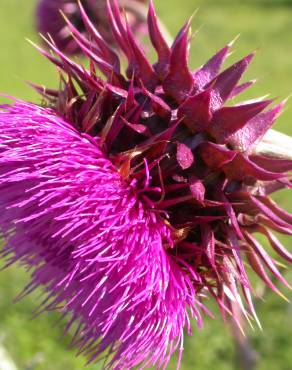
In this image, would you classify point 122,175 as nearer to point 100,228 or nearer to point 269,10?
point 100,228

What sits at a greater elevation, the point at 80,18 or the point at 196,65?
the point at 80,18

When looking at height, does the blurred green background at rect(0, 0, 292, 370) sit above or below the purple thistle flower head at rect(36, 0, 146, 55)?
below

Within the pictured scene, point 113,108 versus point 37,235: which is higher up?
point 113,108

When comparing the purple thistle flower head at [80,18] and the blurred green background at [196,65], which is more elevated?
the purple thistle flower head at [80,18]

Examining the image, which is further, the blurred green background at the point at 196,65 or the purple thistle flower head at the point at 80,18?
the blurred green background at the point at 196,65

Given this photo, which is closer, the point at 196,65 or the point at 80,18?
the point at 80,18

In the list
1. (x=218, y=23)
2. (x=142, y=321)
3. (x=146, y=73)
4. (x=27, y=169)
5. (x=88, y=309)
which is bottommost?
(x=218, y=23)

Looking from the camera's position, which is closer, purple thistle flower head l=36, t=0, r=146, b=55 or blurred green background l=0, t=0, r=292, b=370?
purple thistle flower head l=36, t=0, r=146, b=55

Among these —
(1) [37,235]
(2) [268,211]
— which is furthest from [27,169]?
(2) [268,211]
